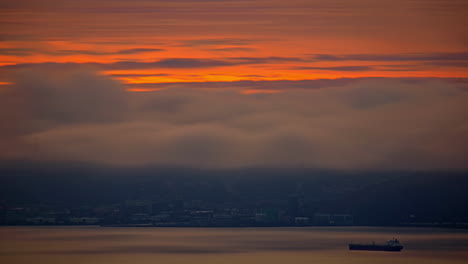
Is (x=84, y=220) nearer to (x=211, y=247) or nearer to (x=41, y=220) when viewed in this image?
(x=41, y=220)

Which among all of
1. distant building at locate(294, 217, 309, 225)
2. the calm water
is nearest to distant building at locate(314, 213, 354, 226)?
distant building at locate(294, 217, 309, 225)

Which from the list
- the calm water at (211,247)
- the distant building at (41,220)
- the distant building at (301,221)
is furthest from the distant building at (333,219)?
the distant building at (41,220)

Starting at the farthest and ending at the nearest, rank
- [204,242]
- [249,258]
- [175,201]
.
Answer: [175,201] → [204,242] → [249,258]

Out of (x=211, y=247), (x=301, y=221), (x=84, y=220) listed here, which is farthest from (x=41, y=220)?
(x=211, y=247)

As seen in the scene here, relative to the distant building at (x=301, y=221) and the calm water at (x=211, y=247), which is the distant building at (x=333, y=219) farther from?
the calm water at (x=211, y=247)

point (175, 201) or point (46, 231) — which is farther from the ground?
point (175, 201)

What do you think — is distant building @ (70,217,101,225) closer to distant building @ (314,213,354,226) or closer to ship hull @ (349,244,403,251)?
distant building @ (314,213,354,226)

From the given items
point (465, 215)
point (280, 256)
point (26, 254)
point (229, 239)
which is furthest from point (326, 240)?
point (465, 215)

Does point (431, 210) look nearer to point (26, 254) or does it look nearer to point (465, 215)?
point (465, 215)
